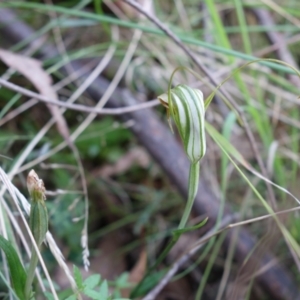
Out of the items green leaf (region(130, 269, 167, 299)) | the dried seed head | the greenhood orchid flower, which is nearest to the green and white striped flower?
the greenhood orchid flower

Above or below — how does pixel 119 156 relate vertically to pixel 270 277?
above

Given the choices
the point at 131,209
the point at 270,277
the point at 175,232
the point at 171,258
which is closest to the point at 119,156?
the point at 131,209

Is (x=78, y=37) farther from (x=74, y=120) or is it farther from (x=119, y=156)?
(x=119, y=156)

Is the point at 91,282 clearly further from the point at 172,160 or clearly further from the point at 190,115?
the point at 172,160

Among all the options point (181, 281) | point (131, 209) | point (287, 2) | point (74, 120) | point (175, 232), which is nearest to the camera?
point (175, 232)

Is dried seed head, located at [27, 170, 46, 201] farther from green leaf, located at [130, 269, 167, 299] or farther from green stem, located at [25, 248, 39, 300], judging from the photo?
green leaf, located at [130, 269, 167, 299]
